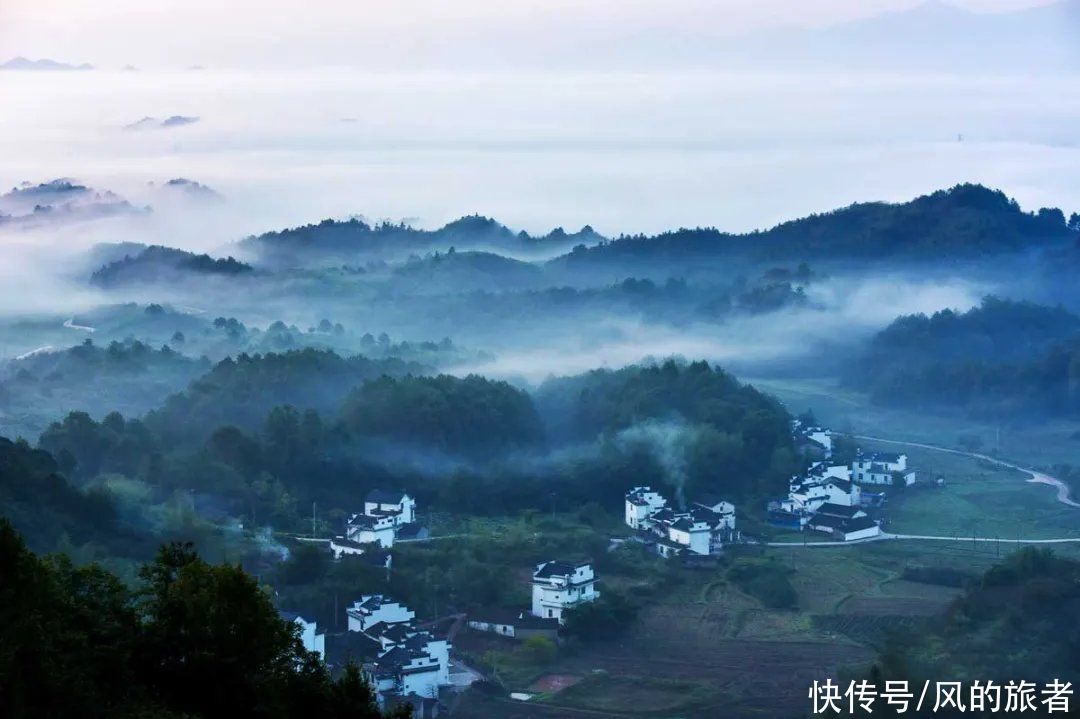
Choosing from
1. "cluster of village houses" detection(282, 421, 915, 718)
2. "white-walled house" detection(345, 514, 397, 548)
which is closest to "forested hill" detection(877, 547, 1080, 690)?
"cluster of village houses" detection(282, 421, 915, 718)

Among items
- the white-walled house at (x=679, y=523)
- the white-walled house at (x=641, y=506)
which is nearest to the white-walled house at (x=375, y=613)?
the white-walled house at (x=679, y=523)

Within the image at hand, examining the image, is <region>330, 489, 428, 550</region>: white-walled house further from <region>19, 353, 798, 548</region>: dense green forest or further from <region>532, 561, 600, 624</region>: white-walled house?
<region>532, 561, 600, 624</region>: white-walled house

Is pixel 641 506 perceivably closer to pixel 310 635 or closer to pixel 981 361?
pixel 310 635

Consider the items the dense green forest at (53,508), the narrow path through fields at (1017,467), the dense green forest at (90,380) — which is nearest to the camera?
the dense green forest at (53,508)

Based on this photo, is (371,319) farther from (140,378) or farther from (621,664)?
(621,664)

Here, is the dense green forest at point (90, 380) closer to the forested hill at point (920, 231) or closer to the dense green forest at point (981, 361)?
the dense green forest at point (981, 361)

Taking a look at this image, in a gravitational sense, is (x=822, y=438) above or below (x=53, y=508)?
above

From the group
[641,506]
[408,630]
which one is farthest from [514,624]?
[641,506]
